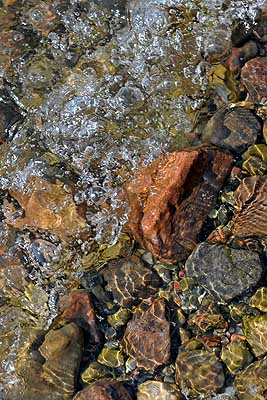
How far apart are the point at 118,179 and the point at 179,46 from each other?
1.35 meters

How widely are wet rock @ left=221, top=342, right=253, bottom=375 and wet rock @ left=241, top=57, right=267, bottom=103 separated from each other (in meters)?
1.95

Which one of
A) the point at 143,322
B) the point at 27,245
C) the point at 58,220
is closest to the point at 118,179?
the point at 58,220

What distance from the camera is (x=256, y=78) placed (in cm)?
441

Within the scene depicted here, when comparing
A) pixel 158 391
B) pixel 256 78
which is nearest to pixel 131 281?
pixel 158 391

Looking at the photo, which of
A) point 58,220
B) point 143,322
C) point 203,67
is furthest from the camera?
point 203,67

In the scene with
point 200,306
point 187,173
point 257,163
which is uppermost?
point 187,173

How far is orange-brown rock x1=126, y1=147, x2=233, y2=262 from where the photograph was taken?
398 centimetres

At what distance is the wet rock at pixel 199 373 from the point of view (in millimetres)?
3584

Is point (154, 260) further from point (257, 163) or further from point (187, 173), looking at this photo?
point (257, 163)

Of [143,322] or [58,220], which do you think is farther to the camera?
[58,220]

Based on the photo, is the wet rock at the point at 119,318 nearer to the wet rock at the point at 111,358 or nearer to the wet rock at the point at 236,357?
the wet rock at the point at 111,358

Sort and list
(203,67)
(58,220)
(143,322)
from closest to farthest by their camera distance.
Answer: (143,322), (58,220), (203,67)

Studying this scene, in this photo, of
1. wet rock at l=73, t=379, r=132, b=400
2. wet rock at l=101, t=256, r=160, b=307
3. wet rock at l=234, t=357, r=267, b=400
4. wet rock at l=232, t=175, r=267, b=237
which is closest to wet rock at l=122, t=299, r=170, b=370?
wet rock at l=101, t=256, r=160, b=307

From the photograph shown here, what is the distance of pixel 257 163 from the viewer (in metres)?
4.11
